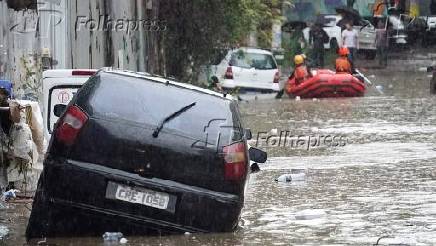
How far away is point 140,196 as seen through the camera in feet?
29.7

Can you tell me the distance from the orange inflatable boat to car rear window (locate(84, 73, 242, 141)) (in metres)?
19.2

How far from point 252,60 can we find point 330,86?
276 cm

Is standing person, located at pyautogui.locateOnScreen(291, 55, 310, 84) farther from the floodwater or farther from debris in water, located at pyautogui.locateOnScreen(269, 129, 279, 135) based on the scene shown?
debris in water, located at pyautogui.locateOnScreen(269, 129, 279, 135)

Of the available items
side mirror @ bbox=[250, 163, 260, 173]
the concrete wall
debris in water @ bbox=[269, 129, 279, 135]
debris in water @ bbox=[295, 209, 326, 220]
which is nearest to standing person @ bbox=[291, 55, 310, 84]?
the concrete wall

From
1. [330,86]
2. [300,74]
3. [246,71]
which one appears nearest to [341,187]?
[330,86]

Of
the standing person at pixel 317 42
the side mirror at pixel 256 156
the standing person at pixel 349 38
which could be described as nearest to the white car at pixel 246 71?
the standing person at pixel 349 38

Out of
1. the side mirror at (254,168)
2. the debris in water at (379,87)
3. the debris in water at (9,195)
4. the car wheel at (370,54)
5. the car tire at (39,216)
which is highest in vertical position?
the car tire at (39,216)

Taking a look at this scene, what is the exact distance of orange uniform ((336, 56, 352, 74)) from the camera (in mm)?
30203

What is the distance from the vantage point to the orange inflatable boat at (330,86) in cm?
2864

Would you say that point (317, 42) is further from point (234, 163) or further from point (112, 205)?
point (112, 205)

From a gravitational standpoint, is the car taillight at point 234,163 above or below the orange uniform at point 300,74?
above

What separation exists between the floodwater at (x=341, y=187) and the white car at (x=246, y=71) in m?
4.89

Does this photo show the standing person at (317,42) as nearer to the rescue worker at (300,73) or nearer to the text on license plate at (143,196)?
the rescue worker at (300,73)

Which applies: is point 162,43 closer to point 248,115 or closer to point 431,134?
point 248,115
